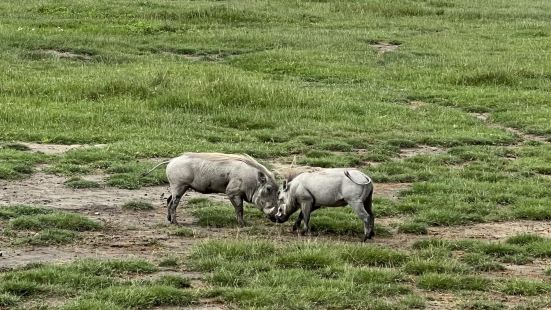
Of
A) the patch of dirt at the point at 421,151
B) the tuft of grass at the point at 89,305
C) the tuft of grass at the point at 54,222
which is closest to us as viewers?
the tuft of grass at the point at 89,305

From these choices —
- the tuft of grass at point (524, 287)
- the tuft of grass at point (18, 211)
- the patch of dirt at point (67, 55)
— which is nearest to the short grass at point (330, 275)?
the tuft of grass at point (524, 287)

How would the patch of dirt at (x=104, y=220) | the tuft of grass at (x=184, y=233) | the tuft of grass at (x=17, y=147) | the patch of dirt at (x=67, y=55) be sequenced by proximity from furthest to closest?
the patch of dirt at (x=67, y=55)
the tuft of grass at (x=17, y=147)
the tuft of grass at (x=184, y=233)
the patch of dirt at (x=104, y=220)

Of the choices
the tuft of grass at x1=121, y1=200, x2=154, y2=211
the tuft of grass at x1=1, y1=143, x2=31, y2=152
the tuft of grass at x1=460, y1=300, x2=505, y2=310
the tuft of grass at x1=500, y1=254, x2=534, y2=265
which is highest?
the tuft of grass at x1=460, y1=300, x2=505, y2=310

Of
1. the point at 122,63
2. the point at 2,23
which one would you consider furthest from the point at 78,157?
the point at 2,23

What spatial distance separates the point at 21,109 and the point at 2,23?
11.2 m

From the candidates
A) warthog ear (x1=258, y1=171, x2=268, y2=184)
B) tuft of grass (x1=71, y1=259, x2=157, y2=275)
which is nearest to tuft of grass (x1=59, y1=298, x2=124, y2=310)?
tuft of grass (x1=71, y1=259, x2=157, y2=275)

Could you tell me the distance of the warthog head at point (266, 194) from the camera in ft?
37.5

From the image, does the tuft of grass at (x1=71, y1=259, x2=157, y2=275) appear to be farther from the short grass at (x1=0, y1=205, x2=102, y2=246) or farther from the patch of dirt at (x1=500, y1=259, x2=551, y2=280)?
the patch of dirt at (x1=500, y1=259, x2=551, y2=280)

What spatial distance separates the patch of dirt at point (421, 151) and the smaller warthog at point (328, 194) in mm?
4813

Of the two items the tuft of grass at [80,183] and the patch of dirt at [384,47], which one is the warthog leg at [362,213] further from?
the patch of dirt at [384,47]

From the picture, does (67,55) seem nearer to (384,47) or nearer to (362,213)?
(384,47)

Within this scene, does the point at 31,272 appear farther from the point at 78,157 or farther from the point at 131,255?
the point at 78,157

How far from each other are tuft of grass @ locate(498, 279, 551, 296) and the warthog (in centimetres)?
323

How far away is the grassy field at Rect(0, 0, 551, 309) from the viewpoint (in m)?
9.07
